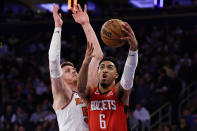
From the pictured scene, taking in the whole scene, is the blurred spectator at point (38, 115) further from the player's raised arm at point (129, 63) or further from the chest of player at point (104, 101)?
the player's raised arm at point (129, 63)

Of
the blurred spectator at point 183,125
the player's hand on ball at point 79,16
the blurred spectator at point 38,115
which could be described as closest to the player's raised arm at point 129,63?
the player's hand on ball at point 79,16

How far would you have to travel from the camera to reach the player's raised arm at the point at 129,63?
4.46 m

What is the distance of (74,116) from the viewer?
523 centimetres

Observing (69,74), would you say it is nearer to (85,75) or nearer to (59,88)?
(59,88)

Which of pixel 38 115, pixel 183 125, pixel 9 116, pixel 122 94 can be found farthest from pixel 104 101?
pixel 9 116

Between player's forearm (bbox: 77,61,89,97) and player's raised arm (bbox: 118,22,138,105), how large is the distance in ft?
1.38

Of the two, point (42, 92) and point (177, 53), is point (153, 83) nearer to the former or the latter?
point (177, 53)

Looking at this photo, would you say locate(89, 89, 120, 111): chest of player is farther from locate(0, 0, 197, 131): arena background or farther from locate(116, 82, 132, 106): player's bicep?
locate(0, 0, 197, 131): arena background

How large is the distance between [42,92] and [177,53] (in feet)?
15.1

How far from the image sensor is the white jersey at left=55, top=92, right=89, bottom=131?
17.0ft

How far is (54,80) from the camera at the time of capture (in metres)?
5.07

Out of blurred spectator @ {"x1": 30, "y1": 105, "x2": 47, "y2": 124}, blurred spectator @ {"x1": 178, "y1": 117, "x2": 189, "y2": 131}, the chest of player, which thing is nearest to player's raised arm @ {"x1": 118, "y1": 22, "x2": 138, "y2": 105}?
the chest of player

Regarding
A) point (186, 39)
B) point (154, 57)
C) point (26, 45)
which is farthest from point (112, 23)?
point (26, 45)

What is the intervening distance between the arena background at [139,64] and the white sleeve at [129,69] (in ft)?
17.5
